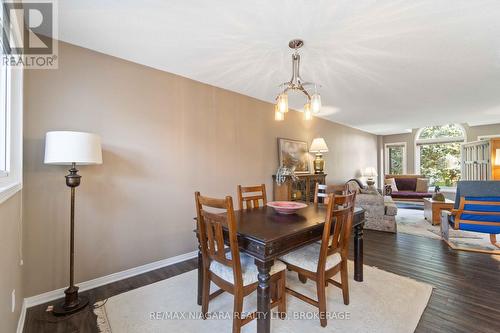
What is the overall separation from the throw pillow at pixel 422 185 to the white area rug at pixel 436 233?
5.87 feet

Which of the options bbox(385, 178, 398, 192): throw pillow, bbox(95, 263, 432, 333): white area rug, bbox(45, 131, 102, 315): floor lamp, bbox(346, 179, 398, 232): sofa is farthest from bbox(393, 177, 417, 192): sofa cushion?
bbox(45, 131, 102, 315): floor lamp

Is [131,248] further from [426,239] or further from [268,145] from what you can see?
[426,239]

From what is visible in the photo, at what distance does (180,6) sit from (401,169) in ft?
29.7

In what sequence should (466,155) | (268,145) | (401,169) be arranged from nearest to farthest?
1. (268,145)
2. (466,155)
3. (401,169)

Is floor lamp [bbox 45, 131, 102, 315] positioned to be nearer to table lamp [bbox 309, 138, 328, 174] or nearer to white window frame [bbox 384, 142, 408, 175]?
table lamp [bbox 309, 138, 328, 174]

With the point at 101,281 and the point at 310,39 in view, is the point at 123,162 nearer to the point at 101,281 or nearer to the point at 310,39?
the point at 101,281

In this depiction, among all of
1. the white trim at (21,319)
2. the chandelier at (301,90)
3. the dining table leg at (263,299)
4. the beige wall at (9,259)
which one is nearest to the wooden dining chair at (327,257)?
the dining table leg at (263,299)

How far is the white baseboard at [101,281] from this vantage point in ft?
6.62

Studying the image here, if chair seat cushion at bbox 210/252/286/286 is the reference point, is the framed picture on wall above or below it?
above

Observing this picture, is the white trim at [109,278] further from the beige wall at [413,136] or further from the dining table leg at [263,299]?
the beige wall at [413,136]

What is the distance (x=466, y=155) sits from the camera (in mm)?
6621

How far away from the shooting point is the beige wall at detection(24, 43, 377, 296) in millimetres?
2117

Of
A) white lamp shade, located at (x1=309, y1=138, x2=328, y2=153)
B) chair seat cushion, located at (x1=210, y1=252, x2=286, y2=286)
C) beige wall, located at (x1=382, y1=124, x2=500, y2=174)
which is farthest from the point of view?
beige wall, located at (x1=382, y1=124, x2=500, y2=174)

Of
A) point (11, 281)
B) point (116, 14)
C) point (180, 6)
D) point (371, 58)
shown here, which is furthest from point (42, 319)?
point (371, 58)
